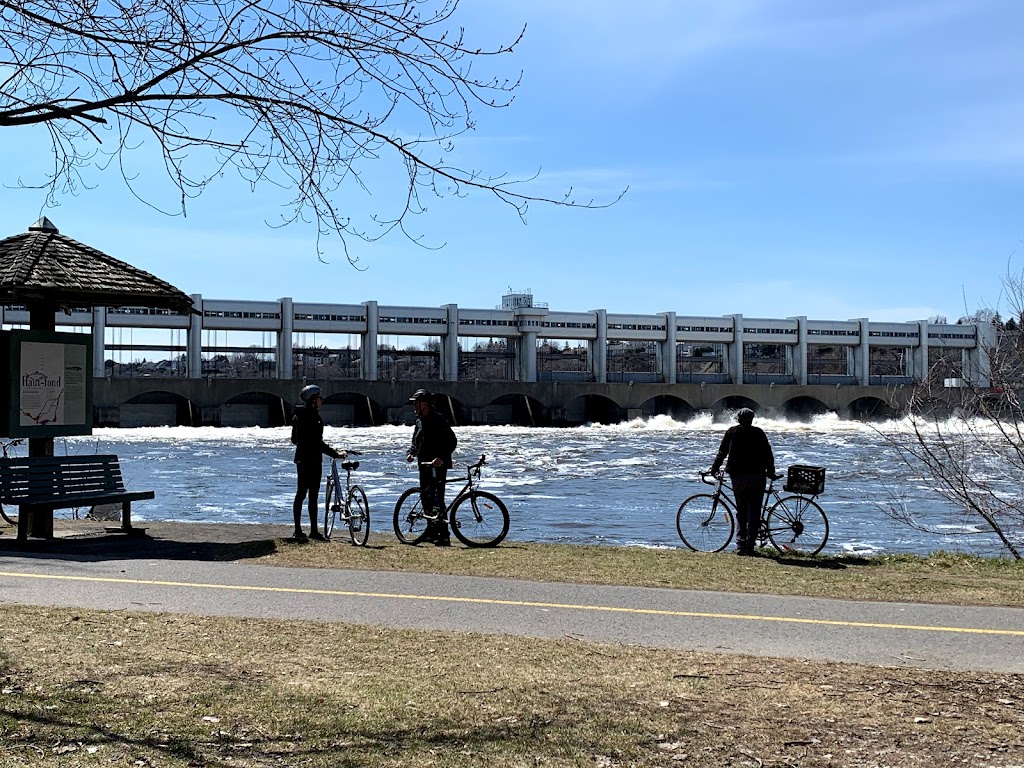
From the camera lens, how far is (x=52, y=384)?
13.5m

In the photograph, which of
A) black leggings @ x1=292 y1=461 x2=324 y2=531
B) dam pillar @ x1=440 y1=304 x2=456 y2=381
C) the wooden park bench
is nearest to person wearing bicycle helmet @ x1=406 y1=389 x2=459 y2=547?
black leggings @ x1=292 y1=461 x2=324 y2=531

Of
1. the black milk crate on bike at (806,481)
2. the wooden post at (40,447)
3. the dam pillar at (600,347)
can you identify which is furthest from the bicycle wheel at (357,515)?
the dam pillar at (600,347)

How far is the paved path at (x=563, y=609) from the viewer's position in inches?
281

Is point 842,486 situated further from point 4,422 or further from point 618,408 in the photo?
point 618,408

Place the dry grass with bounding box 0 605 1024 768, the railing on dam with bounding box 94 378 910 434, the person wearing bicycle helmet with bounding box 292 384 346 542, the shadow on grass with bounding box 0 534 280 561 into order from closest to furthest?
the dry grass with bounding box 0 605 1024 768
the shadow on grass with bounding box 0 534 280 561
the person wearing bicycle helmet with bounding box 292 384 346 542
the railing on dam with bounding box 94 378 910 434

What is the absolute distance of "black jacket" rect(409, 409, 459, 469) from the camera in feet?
43.7

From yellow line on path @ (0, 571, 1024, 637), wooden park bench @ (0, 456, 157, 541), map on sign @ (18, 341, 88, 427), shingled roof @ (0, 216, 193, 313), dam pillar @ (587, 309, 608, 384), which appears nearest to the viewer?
yellow line on path @ (0, 571, 1024, 637)

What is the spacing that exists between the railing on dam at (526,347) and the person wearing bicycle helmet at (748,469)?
63798 mm

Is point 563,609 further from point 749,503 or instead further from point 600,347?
point 600,347

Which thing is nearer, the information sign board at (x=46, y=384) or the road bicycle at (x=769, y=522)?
the information sign board at (x=46, y=384)

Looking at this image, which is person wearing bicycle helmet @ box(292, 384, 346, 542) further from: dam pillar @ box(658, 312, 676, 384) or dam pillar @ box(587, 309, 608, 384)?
dam pillar @ box(658, 312, 676, 384)

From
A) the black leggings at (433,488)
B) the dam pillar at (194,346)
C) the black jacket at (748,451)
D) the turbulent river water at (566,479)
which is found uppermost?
the dam pillar at (194,346)

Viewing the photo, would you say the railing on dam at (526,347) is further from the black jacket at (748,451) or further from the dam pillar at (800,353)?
the black jacket at (748,451)

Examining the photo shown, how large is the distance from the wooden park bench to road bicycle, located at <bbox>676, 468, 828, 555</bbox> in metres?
7.16
